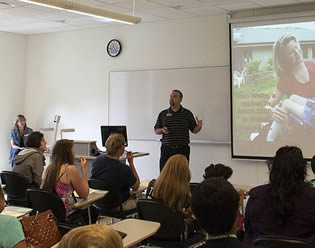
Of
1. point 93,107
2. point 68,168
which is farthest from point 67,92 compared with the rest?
point 68,168

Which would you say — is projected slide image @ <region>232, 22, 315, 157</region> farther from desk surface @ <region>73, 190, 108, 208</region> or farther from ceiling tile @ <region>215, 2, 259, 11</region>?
desk surface @ <region>73, 190, 108, 208</region>

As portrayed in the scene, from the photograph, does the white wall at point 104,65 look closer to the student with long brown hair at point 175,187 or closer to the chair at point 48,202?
the student with long brown hair at point 175,187

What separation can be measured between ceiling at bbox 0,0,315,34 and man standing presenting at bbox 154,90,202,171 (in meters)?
1.32

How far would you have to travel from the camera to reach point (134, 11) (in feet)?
22.0

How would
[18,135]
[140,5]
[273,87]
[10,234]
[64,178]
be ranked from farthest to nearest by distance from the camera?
[18,135], [273,87], [140,5], [64,178], [10,234]

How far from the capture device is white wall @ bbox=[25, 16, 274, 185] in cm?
700

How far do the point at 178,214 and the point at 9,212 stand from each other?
53.9 inches

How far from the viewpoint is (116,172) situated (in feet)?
14.7

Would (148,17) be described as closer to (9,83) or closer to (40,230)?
(9,83)

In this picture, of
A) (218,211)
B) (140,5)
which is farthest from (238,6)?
(218,211)

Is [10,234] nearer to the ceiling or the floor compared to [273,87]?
nearer to the floor

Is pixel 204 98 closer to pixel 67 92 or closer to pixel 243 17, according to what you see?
pixel 243 17

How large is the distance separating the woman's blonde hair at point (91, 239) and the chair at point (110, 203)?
3108mm

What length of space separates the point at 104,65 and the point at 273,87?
10.9 feet
